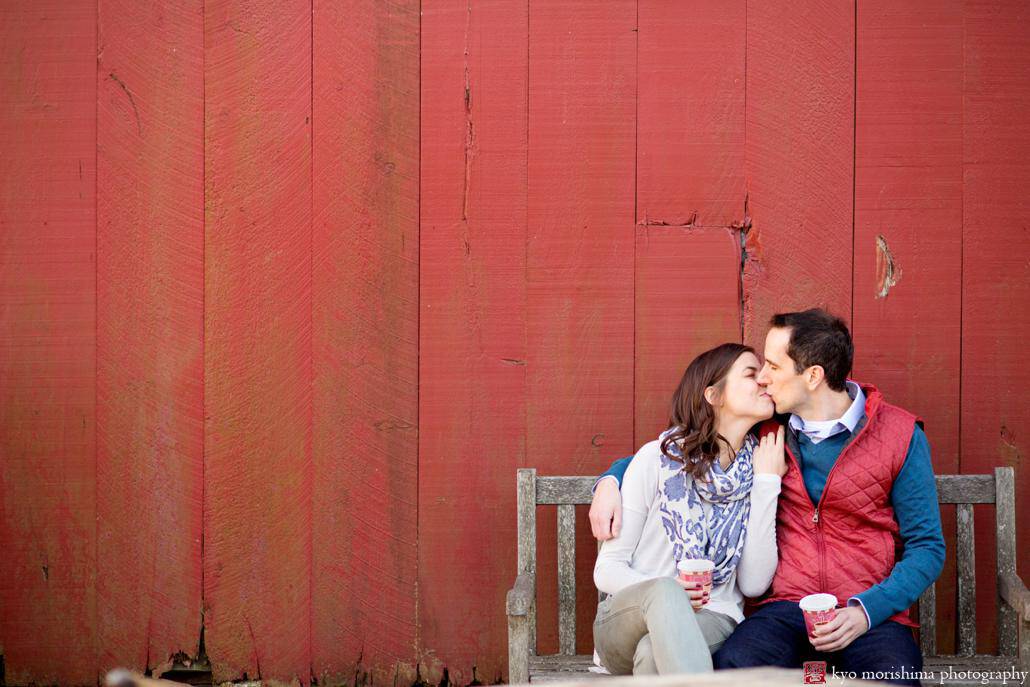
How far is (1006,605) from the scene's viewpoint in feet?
10.5

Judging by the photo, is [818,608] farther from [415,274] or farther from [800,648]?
[415,274]

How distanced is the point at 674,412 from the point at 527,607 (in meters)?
0.70

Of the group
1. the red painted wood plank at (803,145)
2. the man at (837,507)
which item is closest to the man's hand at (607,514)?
the man at (837,507)

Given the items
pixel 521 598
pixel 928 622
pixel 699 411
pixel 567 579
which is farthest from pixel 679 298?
pixel 928 622

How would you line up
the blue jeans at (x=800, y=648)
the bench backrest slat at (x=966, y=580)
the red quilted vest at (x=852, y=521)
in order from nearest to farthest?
the blue jeans at (x=800, y=648)
the red quilted vest at (x=852, y=521)
the bench backrest slat at (x=966, y=580)

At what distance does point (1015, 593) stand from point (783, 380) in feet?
2.76

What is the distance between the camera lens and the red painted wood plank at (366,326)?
354 centimetres

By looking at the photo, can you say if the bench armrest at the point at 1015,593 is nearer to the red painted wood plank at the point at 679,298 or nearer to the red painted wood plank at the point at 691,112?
the red painted wood plank at the point at 679,298

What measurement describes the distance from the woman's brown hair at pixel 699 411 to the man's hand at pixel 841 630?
0.50m

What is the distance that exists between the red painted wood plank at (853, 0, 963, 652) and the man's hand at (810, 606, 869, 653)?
0.81 m

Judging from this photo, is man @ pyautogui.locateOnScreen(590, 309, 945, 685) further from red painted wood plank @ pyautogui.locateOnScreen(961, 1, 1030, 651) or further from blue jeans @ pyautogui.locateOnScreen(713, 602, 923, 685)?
red painted wood plank @ pyautogui.locateOnScreen(961, 1, 1030, 651)

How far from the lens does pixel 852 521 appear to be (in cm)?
309

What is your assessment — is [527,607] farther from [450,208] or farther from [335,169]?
[335,169]

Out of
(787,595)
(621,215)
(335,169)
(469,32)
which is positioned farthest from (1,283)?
(787,595)
